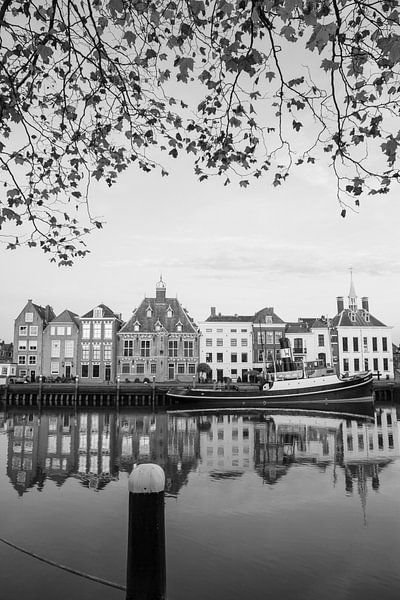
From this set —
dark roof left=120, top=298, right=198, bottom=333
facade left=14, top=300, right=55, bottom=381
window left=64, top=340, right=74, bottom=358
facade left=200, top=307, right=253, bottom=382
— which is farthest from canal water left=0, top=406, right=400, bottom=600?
facade left=14, top=300, right=55, bottom=381

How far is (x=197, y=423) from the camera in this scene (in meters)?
35.2

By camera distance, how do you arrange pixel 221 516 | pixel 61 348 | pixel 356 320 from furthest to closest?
1. pixel 356 320
2. pixel 61 348
3. pixel 221 516

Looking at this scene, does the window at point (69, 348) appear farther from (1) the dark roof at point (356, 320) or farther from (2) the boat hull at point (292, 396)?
(1) the dark roof at point (356, 320)

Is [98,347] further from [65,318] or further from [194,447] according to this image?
[194,447]

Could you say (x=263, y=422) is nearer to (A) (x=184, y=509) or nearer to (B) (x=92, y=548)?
(A) (x=184, y=509)

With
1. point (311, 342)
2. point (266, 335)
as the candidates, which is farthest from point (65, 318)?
point (311, 342)

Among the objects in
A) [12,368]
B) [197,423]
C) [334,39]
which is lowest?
[197,423]

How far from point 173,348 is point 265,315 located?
1514cm

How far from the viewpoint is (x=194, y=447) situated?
23344 millimetres

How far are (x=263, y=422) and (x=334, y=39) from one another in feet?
106

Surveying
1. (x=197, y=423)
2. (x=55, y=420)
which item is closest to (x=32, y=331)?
(x=55, y=420)

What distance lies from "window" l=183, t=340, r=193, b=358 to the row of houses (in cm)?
15

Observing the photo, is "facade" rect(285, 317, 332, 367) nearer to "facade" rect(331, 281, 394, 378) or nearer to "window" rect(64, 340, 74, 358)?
"facade" rect(331, 281, 394, 378)

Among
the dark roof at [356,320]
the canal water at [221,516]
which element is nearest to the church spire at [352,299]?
the dark roof at [356,320]
